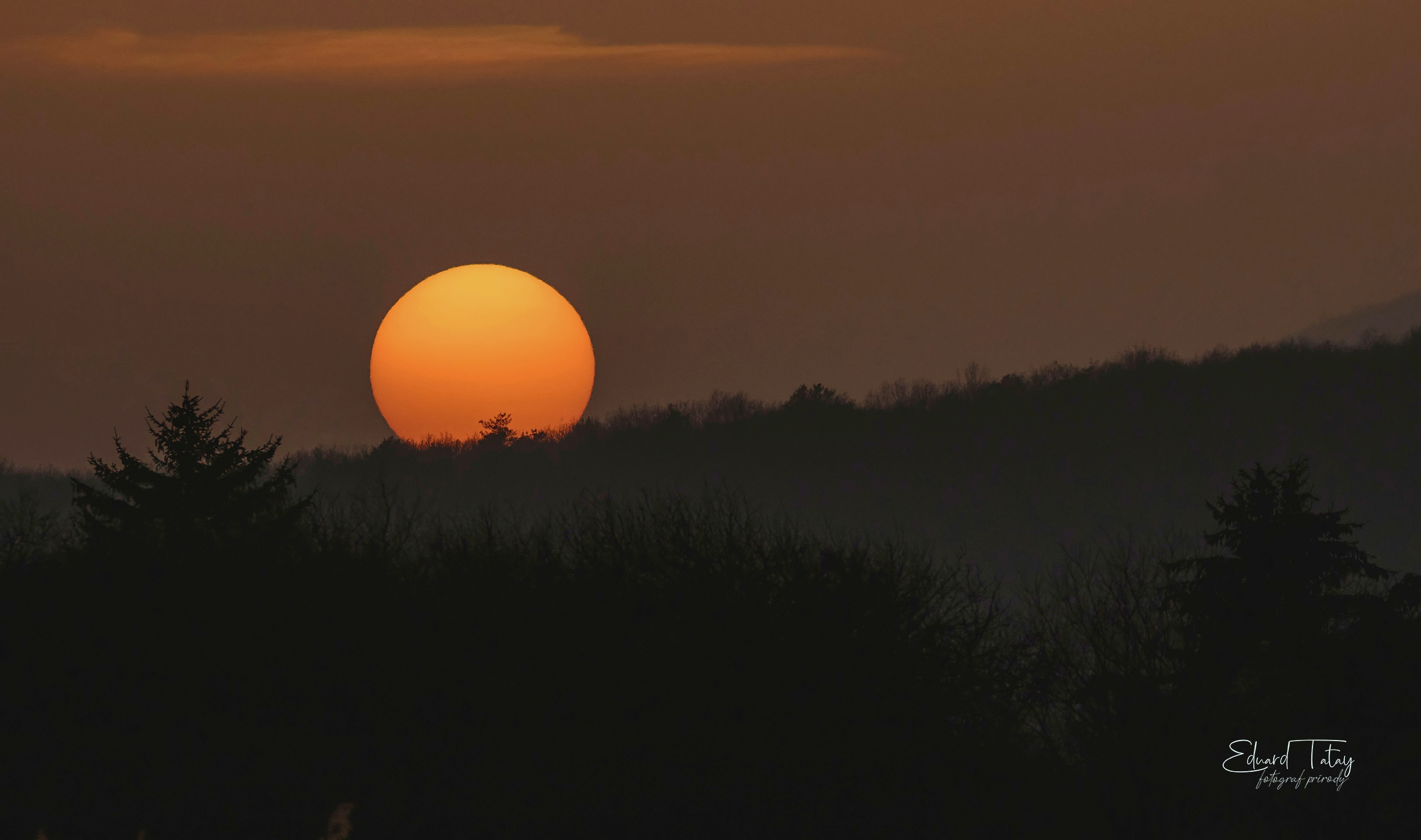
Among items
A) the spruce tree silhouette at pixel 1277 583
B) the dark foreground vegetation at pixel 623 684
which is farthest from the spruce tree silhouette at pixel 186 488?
the spruce tree silhouette at pixel 1277 583

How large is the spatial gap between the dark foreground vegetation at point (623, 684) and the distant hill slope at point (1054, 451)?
96404mm

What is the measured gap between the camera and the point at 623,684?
133 feet

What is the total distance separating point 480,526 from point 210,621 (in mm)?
14883

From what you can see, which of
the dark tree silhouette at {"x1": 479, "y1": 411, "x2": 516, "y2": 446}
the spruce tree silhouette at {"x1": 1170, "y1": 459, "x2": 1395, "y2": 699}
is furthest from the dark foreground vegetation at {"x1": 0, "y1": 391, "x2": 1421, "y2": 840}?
the dark tree silhouette at {"x1": 479, "y1": 411, "x2": 516, "y2": 446}

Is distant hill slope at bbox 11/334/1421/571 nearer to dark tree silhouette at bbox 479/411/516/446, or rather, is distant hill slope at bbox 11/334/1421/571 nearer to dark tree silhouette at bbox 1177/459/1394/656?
dark tree silhouette at bbox 479/411/516/446

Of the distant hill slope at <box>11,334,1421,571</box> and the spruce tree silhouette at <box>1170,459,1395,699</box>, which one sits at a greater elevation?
the distant hill slope at <box>11,334,1421,571</box>

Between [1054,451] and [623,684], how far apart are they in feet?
444

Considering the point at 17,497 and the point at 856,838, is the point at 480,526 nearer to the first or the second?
the point at 856,838

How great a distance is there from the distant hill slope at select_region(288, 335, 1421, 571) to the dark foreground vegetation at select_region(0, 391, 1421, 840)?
9640cm

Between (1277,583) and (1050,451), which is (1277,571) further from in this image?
(1050,451)

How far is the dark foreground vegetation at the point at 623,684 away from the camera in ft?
117

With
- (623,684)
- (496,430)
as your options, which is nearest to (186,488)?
(623,684)

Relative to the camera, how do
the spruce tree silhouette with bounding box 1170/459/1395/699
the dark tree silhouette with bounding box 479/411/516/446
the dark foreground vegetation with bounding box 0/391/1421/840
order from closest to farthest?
1. the spruce tree silhouette with bounding box 1170/459/1395/699
2. the dark foreground vegetation with bounding box 0/391/1421/840
3. the dark tree silhouette with bounding box 479/411/516/446

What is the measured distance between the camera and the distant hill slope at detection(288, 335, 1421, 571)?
153m
